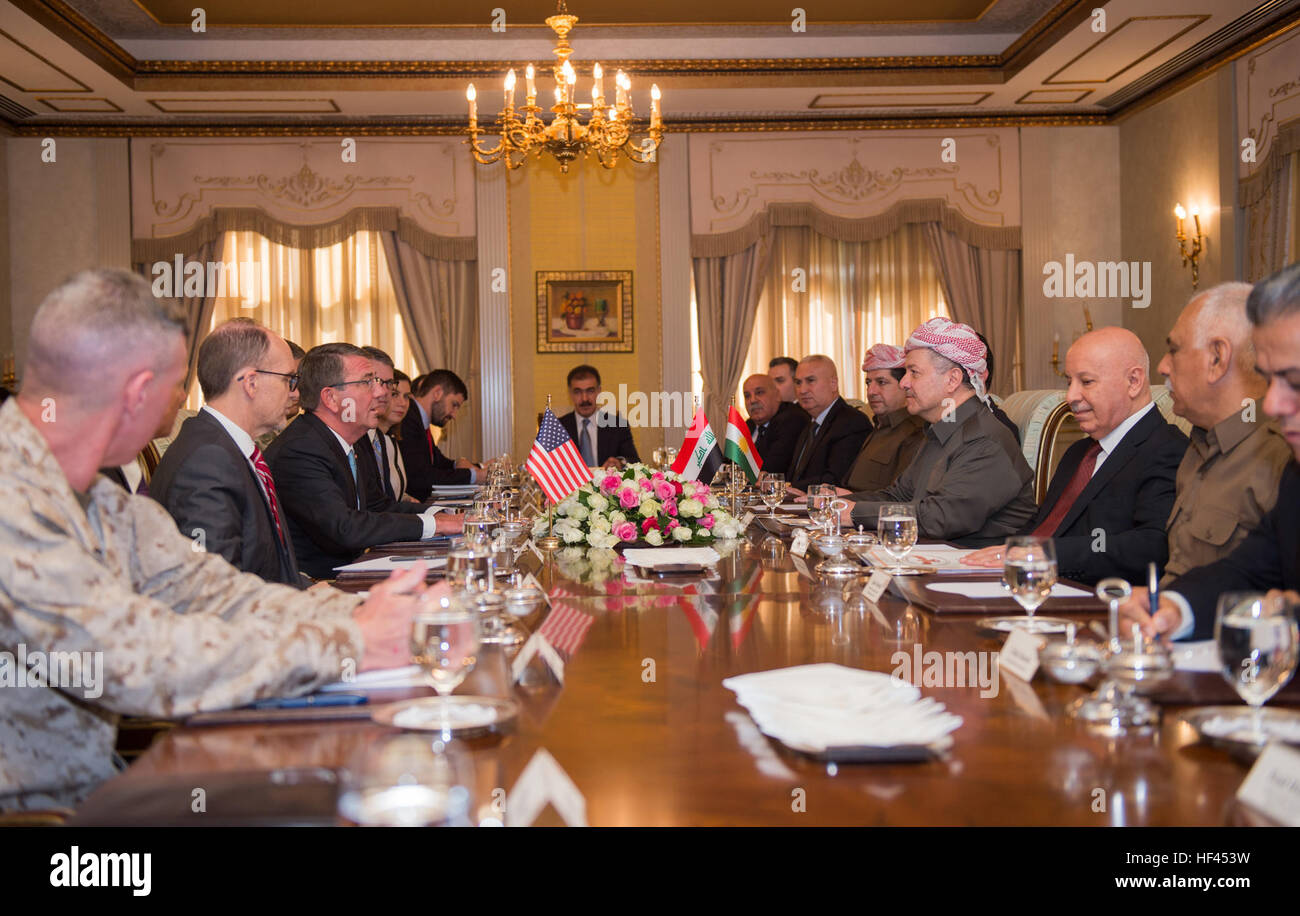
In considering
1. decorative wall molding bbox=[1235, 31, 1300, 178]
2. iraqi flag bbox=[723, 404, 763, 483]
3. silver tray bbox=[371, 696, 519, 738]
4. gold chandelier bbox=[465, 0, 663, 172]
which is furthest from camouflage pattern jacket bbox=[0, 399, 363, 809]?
decorative wall molding bbox=[1235, 31, 1300, 178]

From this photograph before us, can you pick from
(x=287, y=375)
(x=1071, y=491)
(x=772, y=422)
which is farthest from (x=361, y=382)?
(x=772, y=422)

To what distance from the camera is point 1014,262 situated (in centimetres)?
917

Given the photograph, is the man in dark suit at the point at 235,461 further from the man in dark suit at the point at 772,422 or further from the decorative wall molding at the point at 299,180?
the decorative wall molding at the point at 299,180

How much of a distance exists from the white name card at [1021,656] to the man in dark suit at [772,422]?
5582mm

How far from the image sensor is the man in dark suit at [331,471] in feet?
11.3

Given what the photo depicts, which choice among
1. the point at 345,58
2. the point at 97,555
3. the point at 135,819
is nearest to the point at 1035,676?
the point at 135,819

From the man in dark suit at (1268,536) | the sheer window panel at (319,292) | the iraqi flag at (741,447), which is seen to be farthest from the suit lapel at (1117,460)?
the sheer window panel at (319,292)

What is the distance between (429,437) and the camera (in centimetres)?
691

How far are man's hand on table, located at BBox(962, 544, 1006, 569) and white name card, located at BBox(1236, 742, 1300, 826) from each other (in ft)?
4.61

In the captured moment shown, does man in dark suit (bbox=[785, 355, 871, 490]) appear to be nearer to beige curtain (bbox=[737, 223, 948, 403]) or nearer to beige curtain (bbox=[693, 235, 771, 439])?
beige curtain (bbox=[693, 235, 771, 439])

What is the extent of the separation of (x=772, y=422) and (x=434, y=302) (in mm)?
3157

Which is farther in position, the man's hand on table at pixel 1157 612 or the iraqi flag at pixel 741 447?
the iraqi flag at pixel 741 447
